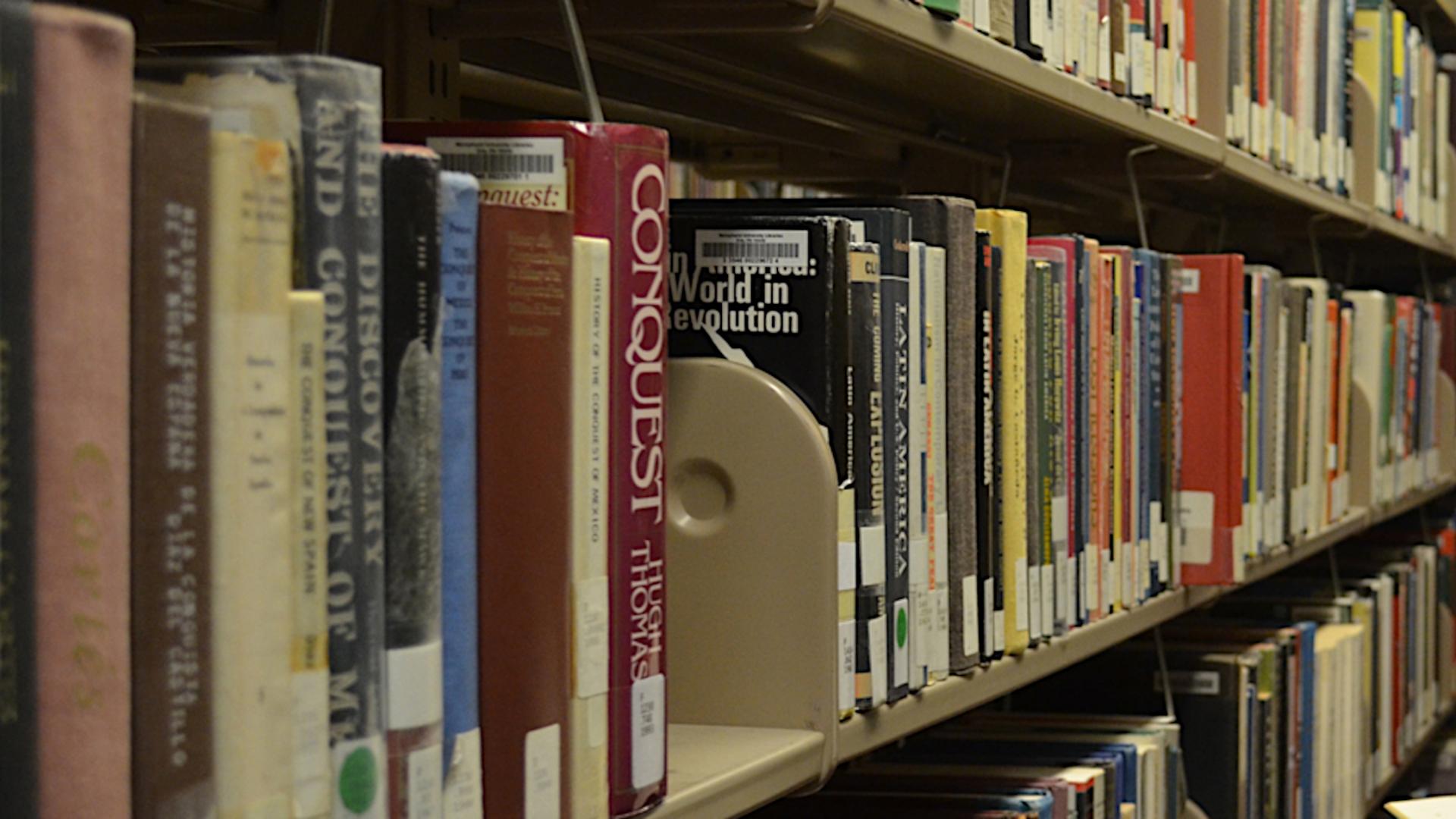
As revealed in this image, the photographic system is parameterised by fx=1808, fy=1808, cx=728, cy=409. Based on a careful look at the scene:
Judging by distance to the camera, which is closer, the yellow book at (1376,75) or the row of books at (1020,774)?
the row of books at (1020,774)

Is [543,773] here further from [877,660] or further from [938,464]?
[938,464]

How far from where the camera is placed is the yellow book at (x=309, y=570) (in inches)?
21.7

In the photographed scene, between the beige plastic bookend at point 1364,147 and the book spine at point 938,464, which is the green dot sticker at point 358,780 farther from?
the beige plastic bookend at point 1364,147

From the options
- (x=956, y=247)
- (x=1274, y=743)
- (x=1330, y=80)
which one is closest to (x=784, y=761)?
(x=956, y=247)

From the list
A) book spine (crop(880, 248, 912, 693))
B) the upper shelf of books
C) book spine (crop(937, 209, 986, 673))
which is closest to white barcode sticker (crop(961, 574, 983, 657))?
book spine (crop(937, 209, 986, 673))

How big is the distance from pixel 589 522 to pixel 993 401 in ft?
1.81

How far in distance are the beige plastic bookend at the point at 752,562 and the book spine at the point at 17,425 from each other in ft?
1.62

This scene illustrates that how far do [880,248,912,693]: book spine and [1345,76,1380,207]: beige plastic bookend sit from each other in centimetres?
193

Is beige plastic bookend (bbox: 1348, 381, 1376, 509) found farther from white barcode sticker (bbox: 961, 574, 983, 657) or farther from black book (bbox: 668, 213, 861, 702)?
black book (bbox: 668, 213, 861, 702)

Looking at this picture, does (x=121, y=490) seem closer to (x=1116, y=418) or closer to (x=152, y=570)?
(x=152, y=570)

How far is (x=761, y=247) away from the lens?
0.97 m

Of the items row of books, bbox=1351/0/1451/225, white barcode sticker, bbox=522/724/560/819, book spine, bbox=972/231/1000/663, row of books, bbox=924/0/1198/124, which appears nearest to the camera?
white barcode sticker, bbox=522/724/560/819

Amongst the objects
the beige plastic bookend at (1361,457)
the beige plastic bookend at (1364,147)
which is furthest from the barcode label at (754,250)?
the beige plastic bookend at (1364,147)

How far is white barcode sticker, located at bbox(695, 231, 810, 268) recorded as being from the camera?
963 millimetres
